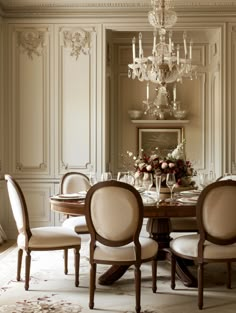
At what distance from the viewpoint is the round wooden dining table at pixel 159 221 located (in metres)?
3.05

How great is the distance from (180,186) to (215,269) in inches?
31.9

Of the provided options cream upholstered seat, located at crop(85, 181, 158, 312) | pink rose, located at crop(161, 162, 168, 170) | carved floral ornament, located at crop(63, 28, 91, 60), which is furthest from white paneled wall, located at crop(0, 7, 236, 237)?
cream upholstered seat, located at crop(85, 181, 158, 312)

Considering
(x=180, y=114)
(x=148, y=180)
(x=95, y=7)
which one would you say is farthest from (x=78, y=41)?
(x=148, y=180)

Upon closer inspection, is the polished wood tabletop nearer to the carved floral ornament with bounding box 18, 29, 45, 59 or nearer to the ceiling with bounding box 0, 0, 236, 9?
the carved floral ornament with bounding box 18, 29, 45, 59

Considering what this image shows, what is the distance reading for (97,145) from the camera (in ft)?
18.0

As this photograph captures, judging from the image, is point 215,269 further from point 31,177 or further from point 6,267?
point 31,177

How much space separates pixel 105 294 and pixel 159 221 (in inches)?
34.0

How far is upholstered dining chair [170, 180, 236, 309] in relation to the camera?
2.87 m

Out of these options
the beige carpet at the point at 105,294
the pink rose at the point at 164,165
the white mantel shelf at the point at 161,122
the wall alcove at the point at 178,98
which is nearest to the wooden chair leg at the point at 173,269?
the beige carpet at the point at 105,294

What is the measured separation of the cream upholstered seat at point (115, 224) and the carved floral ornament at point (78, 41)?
118 inches

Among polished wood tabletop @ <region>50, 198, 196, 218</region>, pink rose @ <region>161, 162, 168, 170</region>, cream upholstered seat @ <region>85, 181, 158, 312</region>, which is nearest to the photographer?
cream upholstered seat @ <region>85, 181, 158, 312</region>

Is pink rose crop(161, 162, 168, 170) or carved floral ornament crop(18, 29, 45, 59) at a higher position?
carved floral ornament crop(18, 29, 45, 59)

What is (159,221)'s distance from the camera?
381 centimetres

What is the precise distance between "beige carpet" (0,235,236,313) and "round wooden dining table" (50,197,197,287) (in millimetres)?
73
